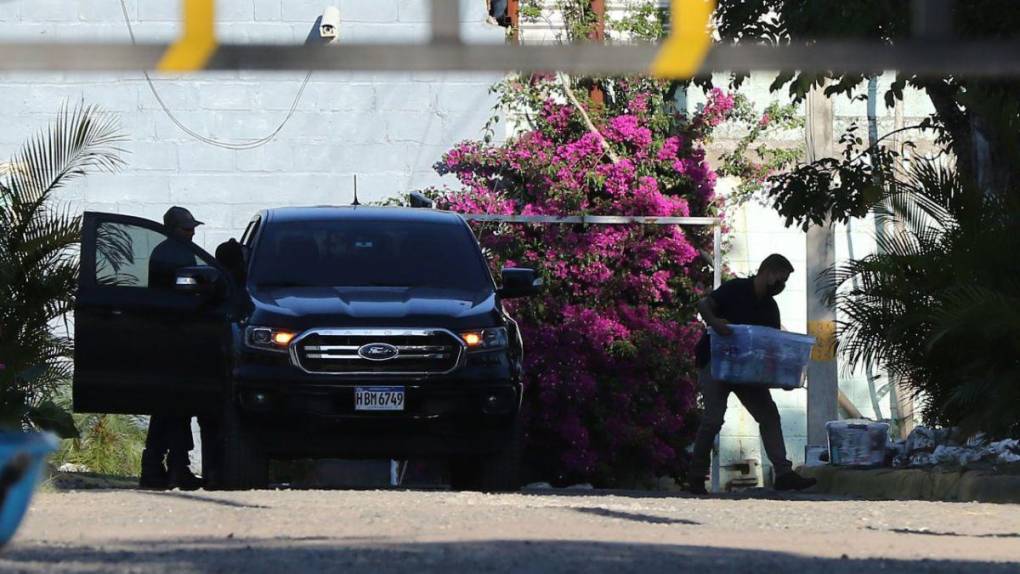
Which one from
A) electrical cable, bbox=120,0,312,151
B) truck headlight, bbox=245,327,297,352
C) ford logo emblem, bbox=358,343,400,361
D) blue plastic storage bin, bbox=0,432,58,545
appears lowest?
blue plastic storage bin, bbox=0,432,58,545

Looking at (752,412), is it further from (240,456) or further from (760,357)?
(240,456)

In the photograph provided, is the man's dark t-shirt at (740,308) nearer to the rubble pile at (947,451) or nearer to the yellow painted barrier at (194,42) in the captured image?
the rubble pile at (947,451)

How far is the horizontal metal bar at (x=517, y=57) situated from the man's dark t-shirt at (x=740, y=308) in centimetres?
858

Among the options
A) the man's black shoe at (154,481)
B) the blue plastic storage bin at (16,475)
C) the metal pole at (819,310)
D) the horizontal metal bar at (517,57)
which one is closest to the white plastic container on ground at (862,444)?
the metal pole at (819,310)

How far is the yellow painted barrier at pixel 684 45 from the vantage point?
6.20m

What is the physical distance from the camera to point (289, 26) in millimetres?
19547

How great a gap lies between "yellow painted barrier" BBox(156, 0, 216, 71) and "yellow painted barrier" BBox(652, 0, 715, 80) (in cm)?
139

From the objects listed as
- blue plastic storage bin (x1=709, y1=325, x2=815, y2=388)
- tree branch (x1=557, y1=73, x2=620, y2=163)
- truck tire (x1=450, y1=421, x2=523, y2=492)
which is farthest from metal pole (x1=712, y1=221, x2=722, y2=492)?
truck tire (x1=450, y1=421, x2=523, y2=492)

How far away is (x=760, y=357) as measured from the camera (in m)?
14.5

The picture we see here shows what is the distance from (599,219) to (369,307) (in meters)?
7.07

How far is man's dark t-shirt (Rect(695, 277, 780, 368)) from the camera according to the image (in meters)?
14.9

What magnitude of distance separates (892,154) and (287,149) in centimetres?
622

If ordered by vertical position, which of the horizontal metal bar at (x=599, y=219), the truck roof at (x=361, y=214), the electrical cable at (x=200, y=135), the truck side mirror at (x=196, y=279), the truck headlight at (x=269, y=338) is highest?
the electrical cable at (x=200, y=135)

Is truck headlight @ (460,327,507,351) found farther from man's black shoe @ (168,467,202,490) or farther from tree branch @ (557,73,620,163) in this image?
tree branch @ (557,73,620,163)
